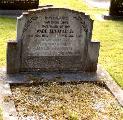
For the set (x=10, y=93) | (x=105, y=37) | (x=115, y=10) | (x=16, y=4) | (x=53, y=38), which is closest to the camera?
(x=10, y=93)

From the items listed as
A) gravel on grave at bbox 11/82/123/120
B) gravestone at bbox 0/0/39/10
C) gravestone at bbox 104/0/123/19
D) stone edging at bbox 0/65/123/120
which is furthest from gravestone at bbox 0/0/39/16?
gravel on grave at bbox 11/82/123/120

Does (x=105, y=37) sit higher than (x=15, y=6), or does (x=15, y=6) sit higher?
(x=15, y=6)

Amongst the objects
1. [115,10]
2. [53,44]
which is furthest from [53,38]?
[115,10]

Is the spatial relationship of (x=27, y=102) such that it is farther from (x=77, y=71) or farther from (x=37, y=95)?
(x=77, y=71)

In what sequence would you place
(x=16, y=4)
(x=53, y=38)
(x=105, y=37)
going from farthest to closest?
1. (x=16, y=4)
2. (x=105, y=37)
3. (x=53, y=38)

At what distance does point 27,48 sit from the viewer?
795 cm

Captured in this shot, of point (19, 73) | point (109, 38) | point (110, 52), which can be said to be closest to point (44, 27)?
point (19, 73)

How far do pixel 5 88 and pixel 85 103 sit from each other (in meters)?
1.57

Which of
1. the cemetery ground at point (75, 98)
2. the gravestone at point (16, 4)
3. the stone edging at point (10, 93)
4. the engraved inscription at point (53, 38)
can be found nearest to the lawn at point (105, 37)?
the cemetery ground at point (75, 98)

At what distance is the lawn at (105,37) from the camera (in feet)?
30.0

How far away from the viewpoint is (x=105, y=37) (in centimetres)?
1145

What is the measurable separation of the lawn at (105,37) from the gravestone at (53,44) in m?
0.87

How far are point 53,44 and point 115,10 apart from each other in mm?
5810

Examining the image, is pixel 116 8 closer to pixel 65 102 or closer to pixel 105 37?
pixel 105 37
